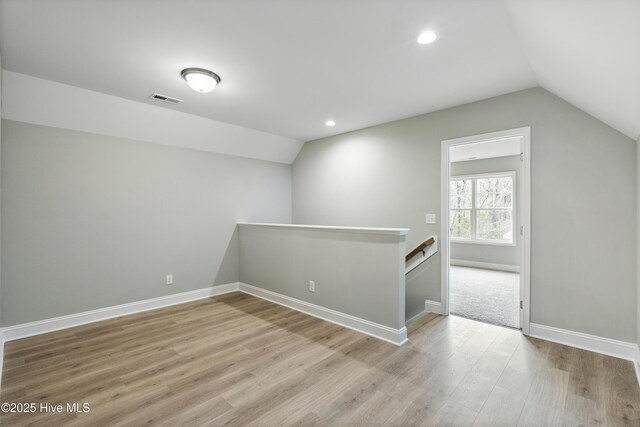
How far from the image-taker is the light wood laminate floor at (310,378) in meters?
1.82

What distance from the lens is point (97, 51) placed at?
229cm

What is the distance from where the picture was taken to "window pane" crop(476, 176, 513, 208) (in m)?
6.50

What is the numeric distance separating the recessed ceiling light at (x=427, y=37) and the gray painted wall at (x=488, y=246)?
5192mm

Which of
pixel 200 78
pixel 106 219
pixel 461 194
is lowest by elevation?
pixel 106 219

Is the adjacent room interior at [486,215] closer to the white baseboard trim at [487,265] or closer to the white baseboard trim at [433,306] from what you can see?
the white baseboard trim at [487,265]

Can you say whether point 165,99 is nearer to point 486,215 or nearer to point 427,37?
point 427,37

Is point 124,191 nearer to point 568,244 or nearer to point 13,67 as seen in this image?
point 13,67

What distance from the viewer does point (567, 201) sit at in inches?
109

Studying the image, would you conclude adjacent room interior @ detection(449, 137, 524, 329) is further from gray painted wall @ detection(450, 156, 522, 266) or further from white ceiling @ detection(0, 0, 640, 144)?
white ceiling @ detection(0, 0, 640, 144)

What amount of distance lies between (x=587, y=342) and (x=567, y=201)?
4.24 feet

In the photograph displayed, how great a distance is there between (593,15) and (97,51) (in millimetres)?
3203

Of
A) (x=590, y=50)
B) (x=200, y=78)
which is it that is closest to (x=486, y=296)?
(x=590, y=50)

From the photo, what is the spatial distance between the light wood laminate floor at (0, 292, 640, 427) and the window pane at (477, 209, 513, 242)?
13.3 ft

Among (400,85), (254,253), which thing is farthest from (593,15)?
(254,253)
